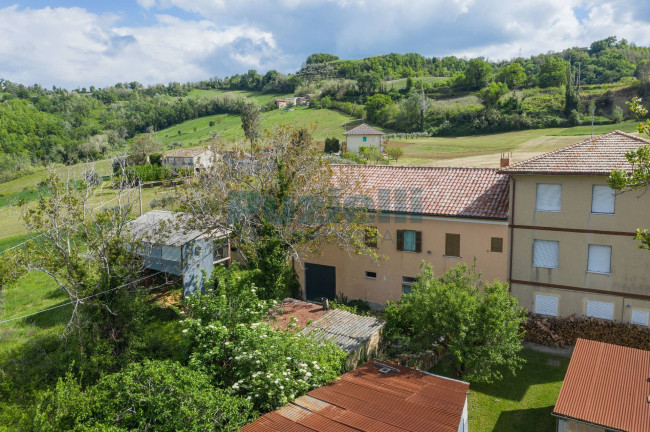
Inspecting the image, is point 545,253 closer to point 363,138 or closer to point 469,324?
point 469,324

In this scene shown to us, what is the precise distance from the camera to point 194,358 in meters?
12.7

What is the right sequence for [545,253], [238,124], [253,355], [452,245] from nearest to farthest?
1. [253,355]
2. [545,253]
3. [452,245]
4. [238,124]

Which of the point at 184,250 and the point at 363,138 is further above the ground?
the point at 363,138

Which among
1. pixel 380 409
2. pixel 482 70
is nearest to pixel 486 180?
pixel 380 409

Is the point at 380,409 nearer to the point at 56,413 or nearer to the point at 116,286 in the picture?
the point at 56,413

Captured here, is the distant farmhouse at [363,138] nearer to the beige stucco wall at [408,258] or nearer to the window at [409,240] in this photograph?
the beige stucco wall at [408,258]

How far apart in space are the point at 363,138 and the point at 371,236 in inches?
1651

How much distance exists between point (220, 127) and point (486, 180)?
79451mm

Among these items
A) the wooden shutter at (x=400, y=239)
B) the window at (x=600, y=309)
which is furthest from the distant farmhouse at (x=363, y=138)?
the window at (x=600, y=309)

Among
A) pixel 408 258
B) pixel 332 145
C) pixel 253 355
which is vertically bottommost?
pixel 253 355

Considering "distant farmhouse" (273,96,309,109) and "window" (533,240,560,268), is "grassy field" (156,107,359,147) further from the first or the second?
"window" (533,240,560,268)

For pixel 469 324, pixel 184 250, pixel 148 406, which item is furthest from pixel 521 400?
pixel 184 250

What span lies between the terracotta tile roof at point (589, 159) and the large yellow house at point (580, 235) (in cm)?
4

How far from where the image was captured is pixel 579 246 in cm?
2008
